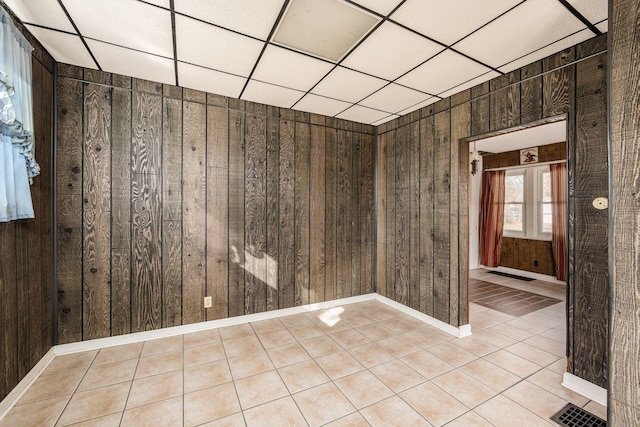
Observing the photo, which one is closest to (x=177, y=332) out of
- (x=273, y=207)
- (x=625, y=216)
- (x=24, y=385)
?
(x=24, y=385)

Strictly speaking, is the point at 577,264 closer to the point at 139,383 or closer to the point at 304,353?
the point at 304,353

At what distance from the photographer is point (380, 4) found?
177 cm

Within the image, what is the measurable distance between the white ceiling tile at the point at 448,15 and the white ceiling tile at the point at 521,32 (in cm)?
10

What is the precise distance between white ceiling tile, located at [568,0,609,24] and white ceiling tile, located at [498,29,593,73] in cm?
16

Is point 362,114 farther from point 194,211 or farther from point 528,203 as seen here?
point 528,203

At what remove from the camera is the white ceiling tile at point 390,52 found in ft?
6.83

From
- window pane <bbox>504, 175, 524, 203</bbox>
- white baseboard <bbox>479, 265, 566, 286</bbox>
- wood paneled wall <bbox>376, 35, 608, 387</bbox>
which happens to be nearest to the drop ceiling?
wood paneled wall <bbox>376, 35, 608, 387</bbox>

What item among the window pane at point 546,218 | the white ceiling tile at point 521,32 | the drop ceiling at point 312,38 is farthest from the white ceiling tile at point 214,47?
the window pane at point 546,218

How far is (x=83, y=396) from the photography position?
2049 millimetres

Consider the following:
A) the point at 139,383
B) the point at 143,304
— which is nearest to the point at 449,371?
the point at 139,383

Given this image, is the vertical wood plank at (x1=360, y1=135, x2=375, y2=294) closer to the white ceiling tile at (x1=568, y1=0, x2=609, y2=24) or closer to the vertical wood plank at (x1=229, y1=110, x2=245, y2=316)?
the vertical wood plank at (x1=229, y1=110, x2=245, y2=316)

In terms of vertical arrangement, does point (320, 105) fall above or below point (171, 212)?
above

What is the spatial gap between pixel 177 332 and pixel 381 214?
3.17 m

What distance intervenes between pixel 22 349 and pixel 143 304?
908mm
